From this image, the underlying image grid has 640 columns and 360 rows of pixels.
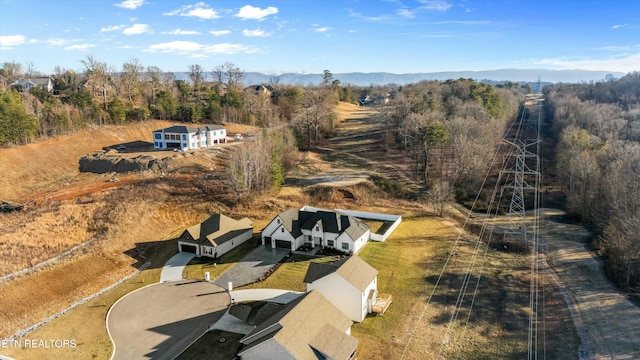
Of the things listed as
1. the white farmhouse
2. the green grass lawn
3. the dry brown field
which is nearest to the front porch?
A: the white farmhouse

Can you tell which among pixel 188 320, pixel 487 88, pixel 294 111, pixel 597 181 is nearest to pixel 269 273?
pixel 188 320

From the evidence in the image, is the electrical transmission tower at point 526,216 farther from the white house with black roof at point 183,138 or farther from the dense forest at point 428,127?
the white house with black roof at point 183,138

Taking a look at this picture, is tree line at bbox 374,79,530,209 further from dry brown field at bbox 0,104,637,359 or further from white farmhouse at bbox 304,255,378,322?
white farmhouse at bbox 304,255,378,322

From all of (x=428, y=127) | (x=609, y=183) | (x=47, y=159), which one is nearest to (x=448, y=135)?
(x=428, y=127)

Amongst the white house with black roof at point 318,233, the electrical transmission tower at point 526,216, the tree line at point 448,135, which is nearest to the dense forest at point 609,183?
the electrical transmission tower at point 526,216

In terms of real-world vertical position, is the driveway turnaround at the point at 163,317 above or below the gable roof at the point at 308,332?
below
